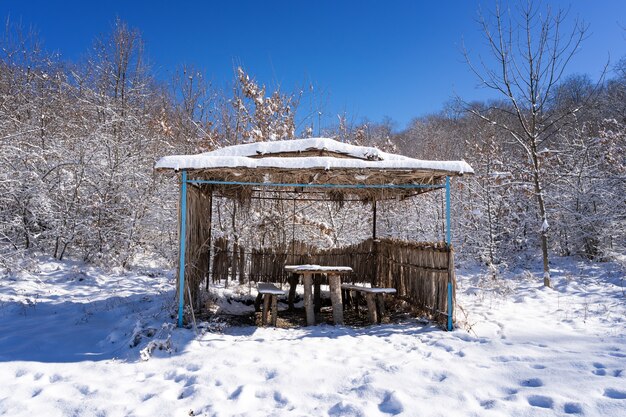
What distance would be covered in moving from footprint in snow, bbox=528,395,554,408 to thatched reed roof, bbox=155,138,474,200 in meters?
3.20

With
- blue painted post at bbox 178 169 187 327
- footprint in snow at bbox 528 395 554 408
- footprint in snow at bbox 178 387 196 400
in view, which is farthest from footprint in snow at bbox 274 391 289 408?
blue painted post at bbox 178 169 187 327

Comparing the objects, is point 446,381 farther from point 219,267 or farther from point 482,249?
point 482,249

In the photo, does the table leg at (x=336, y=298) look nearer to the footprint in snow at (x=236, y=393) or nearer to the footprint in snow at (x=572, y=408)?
the footprint in snow at (x=236, y=393)

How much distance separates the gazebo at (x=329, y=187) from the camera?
5.86 metres

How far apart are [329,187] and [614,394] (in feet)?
16.1

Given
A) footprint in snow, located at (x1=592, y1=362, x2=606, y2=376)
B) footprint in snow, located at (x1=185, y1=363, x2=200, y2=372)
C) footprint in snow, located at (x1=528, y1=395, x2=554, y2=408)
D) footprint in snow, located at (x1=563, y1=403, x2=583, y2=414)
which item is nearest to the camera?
footprint in snow, located at (x1=563, y1=403, x2=583, y2=414)

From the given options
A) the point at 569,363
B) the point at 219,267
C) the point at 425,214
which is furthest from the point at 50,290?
the point at 425,214

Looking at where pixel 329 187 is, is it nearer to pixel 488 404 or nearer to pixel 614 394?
pixel 488 404

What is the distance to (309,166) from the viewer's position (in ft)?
19.0

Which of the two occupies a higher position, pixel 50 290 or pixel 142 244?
pixel 142 244

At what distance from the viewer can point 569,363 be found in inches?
167

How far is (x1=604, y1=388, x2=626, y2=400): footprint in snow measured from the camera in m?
3.39

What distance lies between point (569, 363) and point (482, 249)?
997 cm

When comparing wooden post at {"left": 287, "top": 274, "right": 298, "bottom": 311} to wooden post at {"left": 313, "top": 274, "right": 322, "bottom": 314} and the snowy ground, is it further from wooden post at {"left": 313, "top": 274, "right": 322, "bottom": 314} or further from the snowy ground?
the snowy ground
